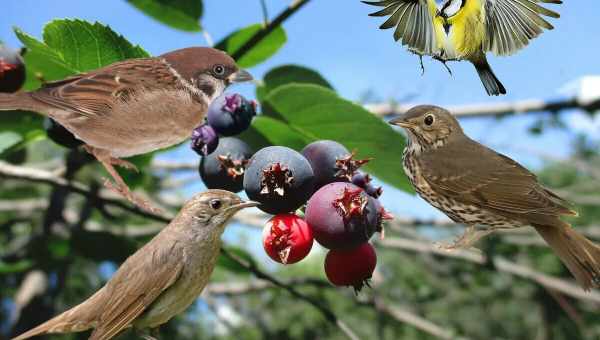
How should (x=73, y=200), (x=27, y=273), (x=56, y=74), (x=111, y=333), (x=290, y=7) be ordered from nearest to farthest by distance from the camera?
(x=111, y=333) < (x=56, y=74) < (x=290, y=7) < (x=27, y=273) < (x=73, y=200)

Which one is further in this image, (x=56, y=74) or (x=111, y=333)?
(x=56, y=74)

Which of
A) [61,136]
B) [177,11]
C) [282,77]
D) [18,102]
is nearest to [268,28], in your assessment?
[282,77]

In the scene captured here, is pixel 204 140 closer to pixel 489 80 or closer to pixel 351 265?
pixel 351 265

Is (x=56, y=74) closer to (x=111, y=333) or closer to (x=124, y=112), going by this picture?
(x=124, y=112)

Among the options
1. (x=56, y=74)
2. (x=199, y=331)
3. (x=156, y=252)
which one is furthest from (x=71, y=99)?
(x=199, y=331)

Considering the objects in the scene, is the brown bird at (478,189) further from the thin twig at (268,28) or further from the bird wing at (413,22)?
the thin twig at (268,28)

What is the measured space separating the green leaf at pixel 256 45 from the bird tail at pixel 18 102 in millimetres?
708

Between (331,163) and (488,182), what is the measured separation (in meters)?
0.24

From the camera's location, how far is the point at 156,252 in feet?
2.60

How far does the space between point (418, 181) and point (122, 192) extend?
352 millimetres

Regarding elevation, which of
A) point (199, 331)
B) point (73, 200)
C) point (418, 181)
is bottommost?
point (199, 331)

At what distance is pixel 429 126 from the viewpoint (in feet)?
2.38

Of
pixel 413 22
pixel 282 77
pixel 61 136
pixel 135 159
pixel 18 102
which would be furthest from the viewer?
pixel 135 159

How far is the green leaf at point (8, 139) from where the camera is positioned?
1223 mm
